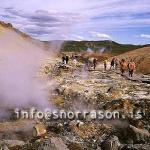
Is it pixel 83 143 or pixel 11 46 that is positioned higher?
pixel 11 46

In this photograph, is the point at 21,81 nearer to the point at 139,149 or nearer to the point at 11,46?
the point at 139,149

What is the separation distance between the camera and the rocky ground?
55.8 feet

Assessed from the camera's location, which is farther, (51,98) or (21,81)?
(21,81)

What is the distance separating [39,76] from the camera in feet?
110

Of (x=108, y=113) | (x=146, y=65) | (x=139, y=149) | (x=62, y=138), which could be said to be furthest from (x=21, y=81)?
(x=146, y=65)

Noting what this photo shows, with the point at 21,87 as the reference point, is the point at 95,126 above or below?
below

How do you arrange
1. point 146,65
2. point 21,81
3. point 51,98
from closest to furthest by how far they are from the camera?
point 51,98 → point 21,81 → point 146,65

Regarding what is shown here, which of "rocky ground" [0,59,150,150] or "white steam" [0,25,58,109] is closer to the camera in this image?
"rocky ground" [0,59,150,150]

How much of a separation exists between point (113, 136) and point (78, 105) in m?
5.75

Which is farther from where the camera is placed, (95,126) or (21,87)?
(21,87)

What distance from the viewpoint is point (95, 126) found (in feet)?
64.5

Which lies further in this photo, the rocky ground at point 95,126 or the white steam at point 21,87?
the white steam at point 21,87

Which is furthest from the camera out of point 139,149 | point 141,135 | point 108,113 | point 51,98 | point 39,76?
point 39,76

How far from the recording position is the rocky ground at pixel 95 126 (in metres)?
17.0
